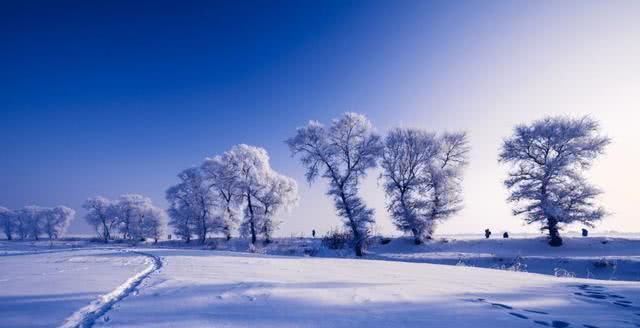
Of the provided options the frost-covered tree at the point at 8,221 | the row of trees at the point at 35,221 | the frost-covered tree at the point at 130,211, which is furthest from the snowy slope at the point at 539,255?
the frost-covered tree at the point at 8,221

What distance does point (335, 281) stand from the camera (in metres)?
4.15

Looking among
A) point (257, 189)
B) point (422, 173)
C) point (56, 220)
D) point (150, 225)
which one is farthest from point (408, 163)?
point (56, 220)

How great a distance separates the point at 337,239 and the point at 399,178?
696 cm

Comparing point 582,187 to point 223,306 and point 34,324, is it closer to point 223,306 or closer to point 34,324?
point 223,306

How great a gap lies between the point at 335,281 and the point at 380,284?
0.62 m

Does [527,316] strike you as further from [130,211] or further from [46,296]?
[130,211]

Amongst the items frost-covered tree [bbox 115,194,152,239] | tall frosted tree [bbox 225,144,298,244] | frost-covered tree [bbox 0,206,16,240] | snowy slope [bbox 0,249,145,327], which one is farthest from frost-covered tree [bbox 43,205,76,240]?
snowy slope [bbox 0,249,145,327]

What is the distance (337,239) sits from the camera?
2142 cm

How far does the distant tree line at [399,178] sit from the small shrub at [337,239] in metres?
0.50

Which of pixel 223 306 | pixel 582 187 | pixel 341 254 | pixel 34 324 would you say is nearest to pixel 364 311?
pixel 223 306

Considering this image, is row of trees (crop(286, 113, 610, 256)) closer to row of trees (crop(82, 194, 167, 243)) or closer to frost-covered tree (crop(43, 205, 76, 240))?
row of trees (crop(82, 194, 167, 243))

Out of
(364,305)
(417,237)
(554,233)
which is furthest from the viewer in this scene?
(417,237)

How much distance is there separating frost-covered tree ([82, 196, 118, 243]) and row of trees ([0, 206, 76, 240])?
59.7 ft

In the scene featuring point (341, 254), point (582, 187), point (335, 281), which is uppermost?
point (582, 187)
